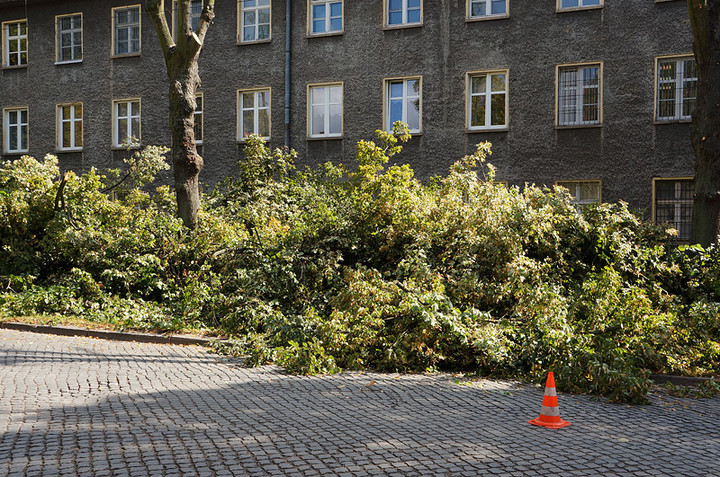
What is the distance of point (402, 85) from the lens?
76.1 ft

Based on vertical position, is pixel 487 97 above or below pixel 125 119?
above

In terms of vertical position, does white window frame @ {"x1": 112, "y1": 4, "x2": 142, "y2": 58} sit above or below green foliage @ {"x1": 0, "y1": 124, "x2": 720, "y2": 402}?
above

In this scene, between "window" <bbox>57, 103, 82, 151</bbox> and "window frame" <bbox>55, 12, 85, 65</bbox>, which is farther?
"window" <bbox>57, 103, 82, 151</bbox>

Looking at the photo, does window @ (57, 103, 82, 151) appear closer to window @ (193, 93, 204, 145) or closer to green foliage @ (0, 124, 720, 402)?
window @ (193, 93, 204, 145)

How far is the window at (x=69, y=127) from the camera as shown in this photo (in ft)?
90.0

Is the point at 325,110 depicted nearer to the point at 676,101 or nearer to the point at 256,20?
the point at 256,20

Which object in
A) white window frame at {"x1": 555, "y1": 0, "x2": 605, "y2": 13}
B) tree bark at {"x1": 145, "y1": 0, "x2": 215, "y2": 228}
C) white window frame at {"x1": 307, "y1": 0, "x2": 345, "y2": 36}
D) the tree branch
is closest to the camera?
tree bark at {"x1": 145, "y1": 0, "x2": 215, "y2": 228}

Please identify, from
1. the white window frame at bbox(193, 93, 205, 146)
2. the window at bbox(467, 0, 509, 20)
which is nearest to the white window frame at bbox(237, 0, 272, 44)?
the white window frame at bbox(193, 93, 205, 146)

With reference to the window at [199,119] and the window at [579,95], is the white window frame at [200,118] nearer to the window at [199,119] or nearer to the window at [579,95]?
the window at [199,119]

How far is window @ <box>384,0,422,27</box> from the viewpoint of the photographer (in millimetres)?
22922

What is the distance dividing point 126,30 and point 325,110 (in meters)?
8.78

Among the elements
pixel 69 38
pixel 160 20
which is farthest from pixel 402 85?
pixel 69 38

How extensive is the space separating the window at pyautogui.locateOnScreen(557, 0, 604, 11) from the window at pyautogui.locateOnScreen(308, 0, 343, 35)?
7051 millimetres

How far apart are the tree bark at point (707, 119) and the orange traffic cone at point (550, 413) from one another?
7.03 m
